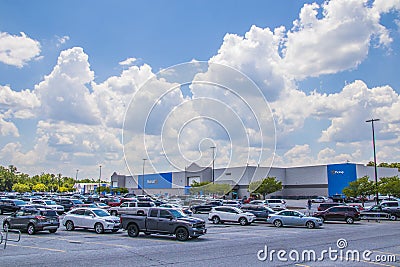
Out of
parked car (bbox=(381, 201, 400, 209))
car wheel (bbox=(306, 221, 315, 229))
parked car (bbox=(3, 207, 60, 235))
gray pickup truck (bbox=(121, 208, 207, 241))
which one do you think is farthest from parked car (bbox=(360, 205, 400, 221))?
parked car (bbox=(3, 207, 60, 235))

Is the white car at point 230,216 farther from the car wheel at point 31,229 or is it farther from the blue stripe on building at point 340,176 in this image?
the blue stripe on building at point 340,176

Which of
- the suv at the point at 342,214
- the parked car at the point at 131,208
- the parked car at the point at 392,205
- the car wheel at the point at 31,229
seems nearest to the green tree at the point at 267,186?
the parked car at the point at 392,205

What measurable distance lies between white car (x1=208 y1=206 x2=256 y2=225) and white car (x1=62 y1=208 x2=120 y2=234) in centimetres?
1101

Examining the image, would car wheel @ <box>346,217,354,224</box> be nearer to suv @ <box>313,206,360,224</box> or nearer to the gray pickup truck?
suv @ <box>313,206,360,224</box>

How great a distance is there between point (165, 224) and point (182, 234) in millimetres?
1237

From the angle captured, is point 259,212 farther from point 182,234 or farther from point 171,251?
point 171,251

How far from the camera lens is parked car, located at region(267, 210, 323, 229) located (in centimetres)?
3050

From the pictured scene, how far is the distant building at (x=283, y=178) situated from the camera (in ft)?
325

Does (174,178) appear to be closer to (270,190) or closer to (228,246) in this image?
(270,190)

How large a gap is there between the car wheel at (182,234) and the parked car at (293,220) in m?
12.5

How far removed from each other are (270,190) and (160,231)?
7195cm

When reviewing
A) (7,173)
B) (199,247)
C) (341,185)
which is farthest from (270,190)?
(7,173)

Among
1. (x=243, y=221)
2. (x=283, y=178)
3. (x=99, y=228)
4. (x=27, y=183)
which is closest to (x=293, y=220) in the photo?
(x=243, y=221)

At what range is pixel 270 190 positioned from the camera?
301 feet
